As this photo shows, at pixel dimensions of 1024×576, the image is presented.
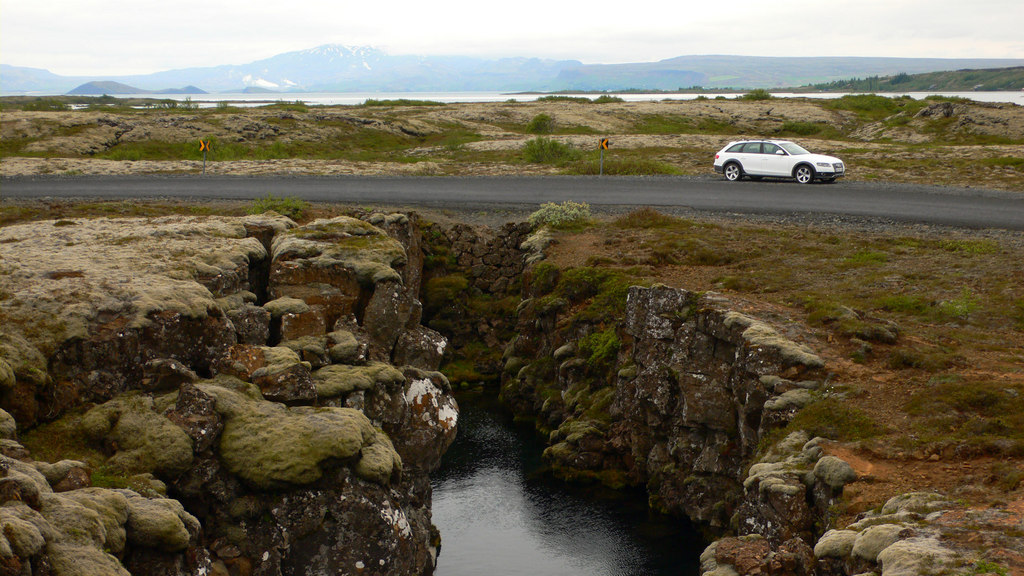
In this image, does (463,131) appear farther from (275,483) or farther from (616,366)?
(275,483)

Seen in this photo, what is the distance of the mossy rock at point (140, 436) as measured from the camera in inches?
417

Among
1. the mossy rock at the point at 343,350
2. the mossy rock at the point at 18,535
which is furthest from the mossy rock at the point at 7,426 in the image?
the mossy rock at the point at 343,350

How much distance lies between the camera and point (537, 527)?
17.3 meters

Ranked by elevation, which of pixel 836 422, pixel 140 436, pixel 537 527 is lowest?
pixel 537 527

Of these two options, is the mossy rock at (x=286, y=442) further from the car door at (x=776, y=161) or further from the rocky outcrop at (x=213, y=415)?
the car door at (x=776, y=161)

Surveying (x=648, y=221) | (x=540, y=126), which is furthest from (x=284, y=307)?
(x=540, y=126)

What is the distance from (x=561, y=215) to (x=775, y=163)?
1121 centimetres

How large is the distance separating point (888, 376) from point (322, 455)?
941cm

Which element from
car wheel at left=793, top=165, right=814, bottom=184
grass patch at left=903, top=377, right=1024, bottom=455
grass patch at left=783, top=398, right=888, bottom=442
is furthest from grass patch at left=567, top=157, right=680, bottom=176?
grass patch at left=903, top=377, right=1024, bottom=455

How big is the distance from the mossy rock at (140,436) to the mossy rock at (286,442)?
0.67m

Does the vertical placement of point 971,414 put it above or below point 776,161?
below

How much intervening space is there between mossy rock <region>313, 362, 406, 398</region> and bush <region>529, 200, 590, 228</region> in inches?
534

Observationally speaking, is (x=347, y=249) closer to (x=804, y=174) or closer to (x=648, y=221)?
(x=648, y=221)

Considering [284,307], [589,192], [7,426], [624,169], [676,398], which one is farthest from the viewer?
[624,169]
